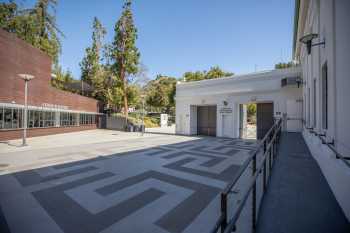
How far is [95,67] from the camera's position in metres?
30.7

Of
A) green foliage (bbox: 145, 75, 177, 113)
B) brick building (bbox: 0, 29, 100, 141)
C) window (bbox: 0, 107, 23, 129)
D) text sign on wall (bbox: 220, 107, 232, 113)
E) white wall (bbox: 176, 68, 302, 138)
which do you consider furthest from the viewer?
green foliage (bbox: 145, 75, 177, 113)

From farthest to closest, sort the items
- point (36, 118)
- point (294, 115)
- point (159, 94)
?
point (159, 94), point (36, 118), point (294, 115)

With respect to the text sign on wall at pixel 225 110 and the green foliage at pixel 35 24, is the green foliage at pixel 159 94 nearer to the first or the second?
the green foliage at pixel 35 24

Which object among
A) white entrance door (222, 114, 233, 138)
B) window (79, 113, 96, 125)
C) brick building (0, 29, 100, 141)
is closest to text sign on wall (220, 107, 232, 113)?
white entrance door (222, 114, 233, 138)

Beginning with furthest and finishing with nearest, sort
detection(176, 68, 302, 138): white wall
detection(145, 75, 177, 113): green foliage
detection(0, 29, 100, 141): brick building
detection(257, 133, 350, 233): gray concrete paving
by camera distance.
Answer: detection(145, 75, 177, 113): green foliage, detection(0, 29, 100, 141): brick building, detection(176, 68, 302, 138): white wall, detection(257, 133, 350, 233): gray concrete paving

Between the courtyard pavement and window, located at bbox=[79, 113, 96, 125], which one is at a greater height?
window, located at bbox=[79, 113, 96, 125]

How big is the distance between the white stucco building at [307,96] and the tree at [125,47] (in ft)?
33.8

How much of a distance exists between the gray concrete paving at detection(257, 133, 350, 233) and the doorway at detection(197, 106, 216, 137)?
13.3 meters

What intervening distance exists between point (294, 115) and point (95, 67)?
30035mm

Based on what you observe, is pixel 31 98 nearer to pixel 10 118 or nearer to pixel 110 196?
pixel 10 118

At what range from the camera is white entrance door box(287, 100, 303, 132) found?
36.1 ft

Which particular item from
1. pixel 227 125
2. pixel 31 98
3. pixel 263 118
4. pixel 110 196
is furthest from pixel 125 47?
pixel 110 196

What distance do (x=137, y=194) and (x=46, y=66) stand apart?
19581 mm

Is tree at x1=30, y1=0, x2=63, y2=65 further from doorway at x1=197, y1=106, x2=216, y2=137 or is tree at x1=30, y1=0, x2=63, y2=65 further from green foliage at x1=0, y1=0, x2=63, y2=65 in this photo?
doorway at x1=197, y1=106, x2=216, y2=137
